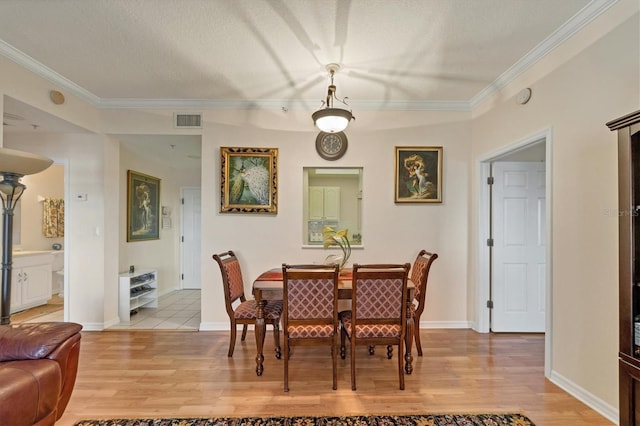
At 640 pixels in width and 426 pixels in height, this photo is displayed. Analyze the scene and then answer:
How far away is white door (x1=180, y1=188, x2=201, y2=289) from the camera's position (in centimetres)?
586

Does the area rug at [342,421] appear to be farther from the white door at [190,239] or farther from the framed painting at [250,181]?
the white door at [190,239]

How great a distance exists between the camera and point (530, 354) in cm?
296

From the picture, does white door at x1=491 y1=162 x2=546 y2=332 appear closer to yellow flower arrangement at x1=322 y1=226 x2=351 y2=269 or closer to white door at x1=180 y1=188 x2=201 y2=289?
yellow flower arrangement at x1=322 y1=226 x2=351 y2=269

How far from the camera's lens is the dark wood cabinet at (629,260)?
154 cm

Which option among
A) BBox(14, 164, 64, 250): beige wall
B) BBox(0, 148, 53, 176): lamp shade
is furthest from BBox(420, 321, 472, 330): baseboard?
BBox(14, 164, 64, 250): beige wall

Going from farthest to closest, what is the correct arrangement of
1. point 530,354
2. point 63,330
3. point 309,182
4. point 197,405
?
point 309,182 → point 530,354 → point 197,405 → point 63,330

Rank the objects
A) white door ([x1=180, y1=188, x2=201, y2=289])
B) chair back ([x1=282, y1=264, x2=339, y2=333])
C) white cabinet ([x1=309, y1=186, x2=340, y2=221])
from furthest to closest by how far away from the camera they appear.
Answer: white door ([x1=180, y1=188, x2=201, y2=289])
white cabinet ([x1=309, y1=186, x2=340, y2=221])
chair back ([x1=282, y1=264, x2=339, y2=333])

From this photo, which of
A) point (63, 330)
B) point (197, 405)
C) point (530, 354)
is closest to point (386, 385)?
point (197, 405)

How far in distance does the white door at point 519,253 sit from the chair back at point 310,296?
2310mm

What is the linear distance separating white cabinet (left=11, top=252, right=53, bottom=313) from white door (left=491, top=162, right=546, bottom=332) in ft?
20.5

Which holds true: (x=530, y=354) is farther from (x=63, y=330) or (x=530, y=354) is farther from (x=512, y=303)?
(x=63, y=330)

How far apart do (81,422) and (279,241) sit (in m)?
2.25

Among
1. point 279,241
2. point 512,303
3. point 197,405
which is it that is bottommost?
point 197,405

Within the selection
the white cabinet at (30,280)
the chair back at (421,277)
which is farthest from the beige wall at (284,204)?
the white cabinet at (30,280)
